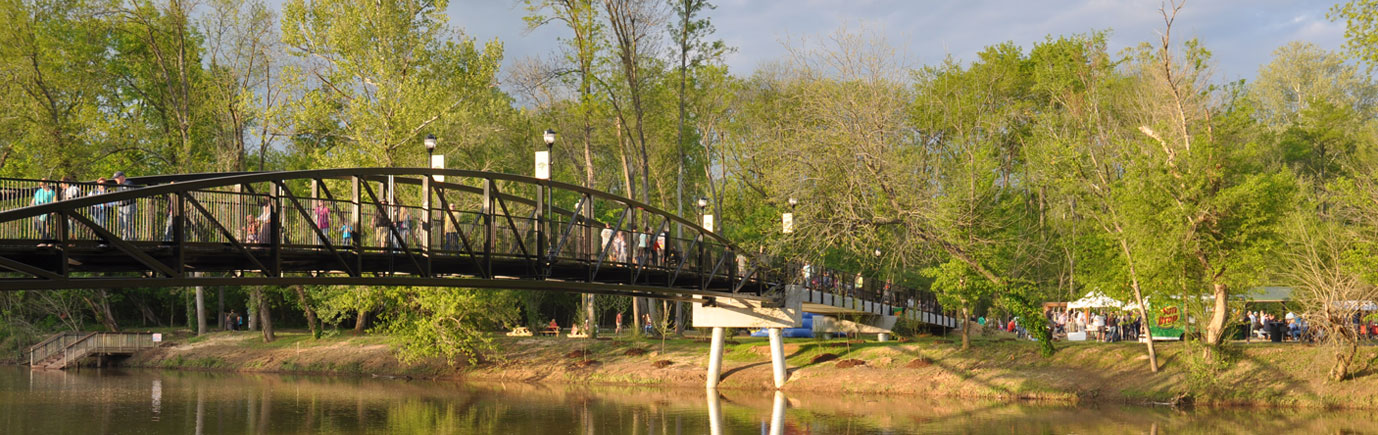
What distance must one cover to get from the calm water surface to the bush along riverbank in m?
1.56

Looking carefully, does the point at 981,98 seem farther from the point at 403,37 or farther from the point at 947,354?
the point at 403,37

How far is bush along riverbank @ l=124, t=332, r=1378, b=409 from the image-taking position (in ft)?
107

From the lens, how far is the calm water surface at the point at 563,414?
2723 cm

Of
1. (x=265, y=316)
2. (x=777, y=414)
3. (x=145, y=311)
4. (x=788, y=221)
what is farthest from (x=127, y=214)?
(x=145, y=311)

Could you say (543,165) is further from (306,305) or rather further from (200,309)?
(200,309)

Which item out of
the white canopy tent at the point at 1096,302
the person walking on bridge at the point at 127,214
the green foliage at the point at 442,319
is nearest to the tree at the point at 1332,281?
the white canopy tent at the point at 1096,302

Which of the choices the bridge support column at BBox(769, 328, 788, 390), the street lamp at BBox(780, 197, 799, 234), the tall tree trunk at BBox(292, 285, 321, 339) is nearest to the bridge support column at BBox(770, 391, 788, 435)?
the bridge support column at BBox(769, 328, 788, 390)

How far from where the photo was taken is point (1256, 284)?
112 ft

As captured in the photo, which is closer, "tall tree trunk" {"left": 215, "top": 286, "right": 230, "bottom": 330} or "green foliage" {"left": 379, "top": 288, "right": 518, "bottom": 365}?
"green foliage" {"left": 379, "top": 288, "right": 518, "bottom": 365}

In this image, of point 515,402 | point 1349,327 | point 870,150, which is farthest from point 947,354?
point 515,402

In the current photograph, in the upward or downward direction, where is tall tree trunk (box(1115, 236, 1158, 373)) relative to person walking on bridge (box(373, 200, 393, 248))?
downward

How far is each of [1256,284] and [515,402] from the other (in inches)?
918

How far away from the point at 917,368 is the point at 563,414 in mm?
13035

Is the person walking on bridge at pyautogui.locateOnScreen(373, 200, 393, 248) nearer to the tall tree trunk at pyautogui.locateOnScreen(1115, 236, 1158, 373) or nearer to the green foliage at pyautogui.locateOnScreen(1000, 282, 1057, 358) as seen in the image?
the green foliage at pyautogui.locateOnScreen(1000, 282, 1057, 358)
